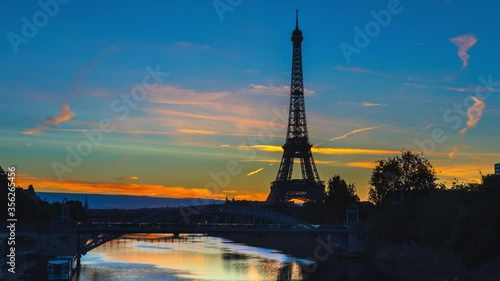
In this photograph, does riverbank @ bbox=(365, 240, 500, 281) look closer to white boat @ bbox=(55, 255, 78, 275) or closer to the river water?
the river water

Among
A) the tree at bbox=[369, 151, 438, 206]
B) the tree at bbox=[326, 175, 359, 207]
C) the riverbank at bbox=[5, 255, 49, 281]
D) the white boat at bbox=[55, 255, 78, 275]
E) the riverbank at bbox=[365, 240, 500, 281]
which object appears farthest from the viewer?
the tree at bbox=[326, 175, 359, 207]

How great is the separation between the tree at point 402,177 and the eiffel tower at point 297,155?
2503 cm

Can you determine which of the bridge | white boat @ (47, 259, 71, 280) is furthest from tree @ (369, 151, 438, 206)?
white boat @ (47, 259, 71, 280)

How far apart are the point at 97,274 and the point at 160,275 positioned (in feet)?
15.1

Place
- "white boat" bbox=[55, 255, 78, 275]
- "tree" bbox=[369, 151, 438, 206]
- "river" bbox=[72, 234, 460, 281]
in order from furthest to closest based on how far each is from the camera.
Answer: "tree" bbox=[369, 151, 438, 206] < "river" bbox=[72, 234, 460, 281] < "white boat" bbox=[55, 255, 78, 275]

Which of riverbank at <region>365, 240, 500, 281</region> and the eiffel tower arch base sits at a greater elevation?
the eiffel tower arch base

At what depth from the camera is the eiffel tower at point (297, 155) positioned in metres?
105

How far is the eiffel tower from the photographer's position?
104938 mm

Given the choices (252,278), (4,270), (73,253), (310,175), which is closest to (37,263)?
(73,253)

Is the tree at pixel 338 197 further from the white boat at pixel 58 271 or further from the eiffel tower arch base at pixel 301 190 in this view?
the white boat at pixel 58 271

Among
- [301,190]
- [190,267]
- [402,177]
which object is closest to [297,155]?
[301,190]

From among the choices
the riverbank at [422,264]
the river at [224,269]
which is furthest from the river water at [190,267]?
the riverbank at [422,264]

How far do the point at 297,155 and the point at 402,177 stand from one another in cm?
3066

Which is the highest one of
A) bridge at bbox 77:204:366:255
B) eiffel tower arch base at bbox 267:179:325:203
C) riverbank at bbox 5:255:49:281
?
eiffel tower arch base at bbox 267:179:325:203
